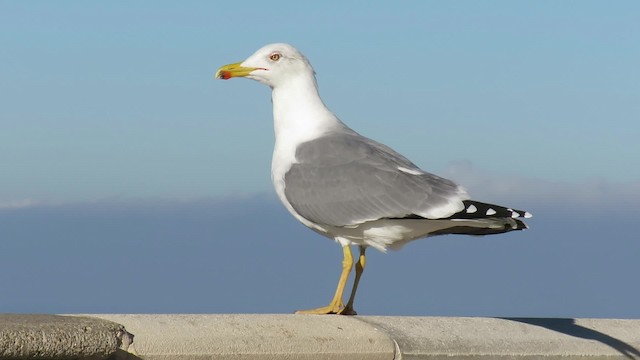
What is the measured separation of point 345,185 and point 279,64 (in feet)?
3.47

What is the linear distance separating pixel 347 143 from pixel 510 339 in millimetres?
1654

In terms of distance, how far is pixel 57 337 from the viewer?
5086 millimetres

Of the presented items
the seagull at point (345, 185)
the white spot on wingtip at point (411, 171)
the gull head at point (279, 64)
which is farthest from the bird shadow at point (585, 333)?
the gull head at point (279, 64)

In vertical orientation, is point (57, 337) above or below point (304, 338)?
above

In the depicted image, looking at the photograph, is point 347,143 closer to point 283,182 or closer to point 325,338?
point 283,182

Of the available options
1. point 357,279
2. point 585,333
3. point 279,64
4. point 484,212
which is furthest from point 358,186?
point 585,333

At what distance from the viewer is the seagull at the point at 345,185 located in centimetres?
662

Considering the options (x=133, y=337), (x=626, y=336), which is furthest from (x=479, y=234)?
(x=133, y=337)

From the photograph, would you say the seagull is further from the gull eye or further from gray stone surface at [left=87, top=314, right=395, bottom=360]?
gray stone surface at [left=87, top=314, right=395, bottom=360]

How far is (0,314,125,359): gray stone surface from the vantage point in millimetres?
5000

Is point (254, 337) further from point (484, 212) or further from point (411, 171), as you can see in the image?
point (411, 171)

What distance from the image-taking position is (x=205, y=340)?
5426 mm

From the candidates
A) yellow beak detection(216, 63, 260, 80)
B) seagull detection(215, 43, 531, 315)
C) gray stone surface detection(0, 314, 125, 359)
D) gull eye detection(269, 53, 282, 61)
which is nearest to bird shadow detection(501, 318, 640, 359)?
seagull detection(215, 43, 531, 315)

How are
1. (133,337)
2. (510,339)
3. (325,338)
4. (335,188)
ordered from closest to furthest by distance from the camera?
1. (133,337)
2. (325,338)
3. (510,339)
4. (335,188)
